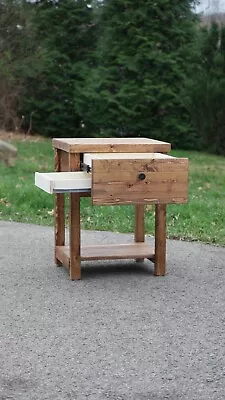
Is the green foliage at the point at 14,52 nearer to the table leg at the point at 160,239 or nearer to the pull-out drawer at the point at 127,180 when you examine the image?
the table leg at the point at 160,239

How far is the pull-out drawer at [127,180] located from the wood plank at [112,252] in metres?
0.65

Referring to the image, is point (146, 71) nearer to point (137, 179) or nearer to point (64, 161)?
point (64, 161)

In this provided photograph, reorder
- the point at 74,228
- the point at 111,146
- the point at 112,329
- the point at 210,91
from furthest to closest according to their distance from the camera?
the point at 210,91 → the point at 111,146 → the point at 74,228 → the point at 112,329

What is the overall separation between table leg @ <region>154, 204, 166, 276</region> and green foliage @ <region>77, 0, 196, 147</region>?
1333cm

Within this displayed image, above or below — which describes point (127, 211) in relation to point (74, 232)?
below

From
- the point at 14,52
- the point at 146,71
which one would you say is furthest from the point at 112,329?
the point at 14,52

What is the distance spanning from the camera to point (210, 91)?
16.9 metres

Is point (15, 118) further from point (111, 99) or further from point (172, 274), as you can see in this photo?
point (172, 274)

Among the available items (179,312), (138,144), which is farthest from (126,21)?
(179,312)

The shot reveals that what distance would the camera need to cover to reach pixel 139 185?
18.7 feet

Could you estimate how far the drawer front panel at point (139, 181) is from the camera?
18.3 ft

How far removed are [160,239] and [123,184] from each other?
0.68 metres

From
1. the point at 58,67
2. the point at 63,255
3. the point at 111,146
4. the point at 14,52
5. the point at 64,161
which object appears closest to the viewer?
the point at 111,146

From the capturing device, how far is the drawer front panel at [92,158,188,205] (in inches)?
220
